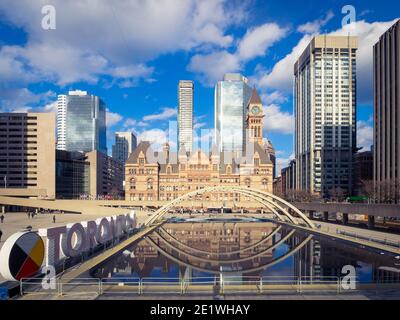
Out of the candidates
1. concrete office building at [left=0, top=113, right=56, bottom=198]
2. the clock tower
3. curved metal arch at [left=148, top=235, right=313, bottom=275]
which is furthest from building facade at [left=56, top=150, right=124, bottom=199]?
curved metal arch at [left=148, top=235, right=313, bottom=275]

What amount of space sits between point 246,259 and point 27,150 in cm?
13230

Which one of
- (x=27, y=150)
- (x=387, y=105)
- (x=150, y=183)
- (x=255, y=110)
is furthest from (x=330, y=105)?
(x=27, y=150)

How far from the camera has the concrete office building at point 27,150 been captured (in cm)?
13875

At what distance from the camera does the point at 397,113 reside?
4975 inches

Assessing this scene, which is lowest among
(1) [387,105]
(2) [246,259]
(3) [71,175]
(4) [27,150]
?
(2) [246,259]

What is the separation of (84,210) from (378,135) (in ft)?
393

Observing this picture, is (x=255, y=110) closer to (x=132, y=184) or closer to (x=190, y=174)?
(x=190, y=174)

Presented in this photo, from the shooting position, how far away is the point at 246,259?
33.8 metres

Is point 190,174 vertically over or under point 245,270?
over

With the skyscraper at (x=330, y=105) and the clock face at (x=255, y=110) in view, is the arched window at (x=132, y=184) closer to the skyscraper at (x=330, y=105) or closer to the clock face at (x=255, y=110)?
the clock face at (x=255, y=110)

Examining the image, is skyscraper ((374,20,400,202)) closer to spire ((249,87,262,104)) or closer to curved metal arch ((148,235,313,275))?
spire ((249,87,262,104))

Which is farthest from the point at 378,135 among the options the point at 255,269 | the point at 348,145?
the point at 255,269

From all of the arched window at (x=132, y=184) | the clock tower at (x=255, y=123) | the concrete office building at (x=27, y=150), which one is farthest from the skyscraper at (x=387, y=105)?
the concrete office building at (x=27, y=150)
